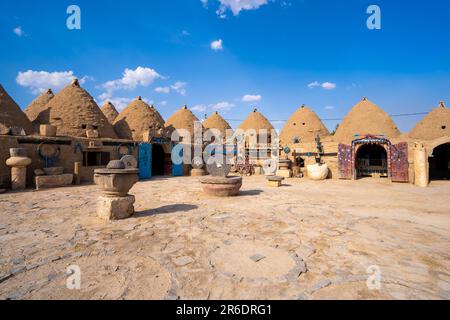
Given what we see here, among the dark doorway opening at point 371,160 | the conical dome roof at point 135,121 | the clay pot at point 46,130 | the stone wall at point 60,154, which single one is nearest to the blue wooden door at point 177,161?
the stone wall at point 60,154

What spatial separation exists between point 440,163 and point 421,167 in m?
7.19

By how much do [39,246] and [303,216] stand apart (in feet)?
17.4

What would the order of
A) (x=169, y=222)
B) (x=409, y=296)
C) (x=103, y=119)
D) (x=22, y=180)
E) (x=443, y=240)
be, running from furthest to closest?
1. (x=103, y=119)
2. (x=22, y=180)
3. (x=169, y=222)
4. (x=443, y=240)
5. (x=409, y=296)

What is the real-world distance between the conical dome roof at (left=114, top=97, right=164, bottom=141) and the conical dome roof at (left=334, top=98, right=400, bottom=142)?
65.3ft

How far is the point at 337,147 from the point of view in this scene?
580 inches

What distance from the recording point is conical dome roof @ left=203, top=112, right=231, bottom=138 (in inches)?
1214

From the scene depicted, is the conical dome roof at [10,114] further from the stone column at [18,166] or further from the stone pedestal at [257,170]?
the stone pedestal at [257,170]

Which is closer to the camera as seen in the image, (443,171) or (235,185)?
(235,185)

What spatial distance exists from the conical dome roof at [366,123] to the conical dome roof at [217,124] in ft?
47.4

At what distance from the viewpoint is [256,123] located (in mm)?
29203

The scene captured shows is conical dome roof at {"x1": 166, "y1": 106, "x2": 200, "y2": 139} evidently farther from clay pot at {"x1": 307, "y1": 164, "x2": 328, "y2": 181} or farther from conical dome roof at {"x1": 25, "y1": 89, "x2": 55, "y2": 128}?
clay pot at {"x1": 307, "y1": 164, "x2": 328, "y2": 181}

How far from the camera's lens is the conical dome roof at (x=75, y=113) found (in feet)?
55.4
